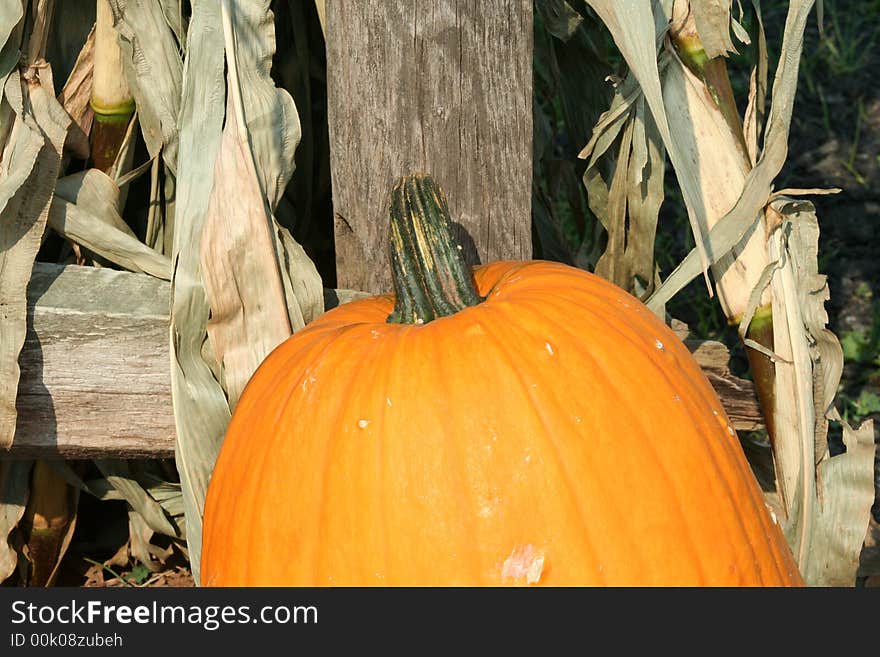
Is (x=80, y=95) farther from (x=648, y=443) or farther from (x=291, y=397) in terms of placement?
(x=648, y=443)

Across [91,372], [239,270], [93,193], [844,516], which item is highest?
[93,193]

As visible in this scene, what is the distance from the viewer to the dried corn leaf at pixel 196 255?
2.03 metres

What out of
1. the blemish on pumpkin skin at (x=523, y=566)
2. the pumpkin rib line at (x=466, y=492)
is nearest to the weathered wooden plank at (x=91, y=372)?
the pumpkin rib line at (x=466, y=492)

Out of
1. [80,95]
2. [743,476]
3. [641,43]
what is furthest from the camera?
[80,95]

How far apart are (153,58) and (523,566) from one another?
136cm

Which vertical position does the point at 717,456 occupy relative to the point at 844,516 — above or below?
above

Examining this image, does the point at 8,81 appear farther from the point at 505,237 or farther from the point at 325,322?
the point at 505,237

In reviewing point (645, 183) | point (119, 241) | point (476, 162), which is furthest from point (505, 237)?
point (119, 241)

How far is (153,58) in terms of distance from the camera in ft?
7.21

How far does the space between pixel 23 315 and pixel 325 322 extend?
63 centimetres

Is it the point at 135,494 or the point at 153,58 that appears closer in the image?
the point at 153,58

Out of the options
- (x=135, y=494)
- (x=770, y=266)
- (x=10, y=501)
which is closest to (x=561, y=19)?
(x=770, y=266)

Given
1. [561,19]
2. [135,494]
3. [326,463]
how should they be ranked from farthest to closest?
1. [135,494]
2. [561,19]
3. [326,463]
